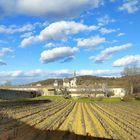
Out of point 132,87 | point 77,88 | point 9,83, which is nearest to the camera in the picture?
point 132,87

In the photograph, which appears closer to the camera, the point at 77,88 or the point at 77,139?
the point at 77,139

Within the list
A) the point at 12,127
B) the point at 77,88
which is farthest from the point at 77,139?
the point at 77,88

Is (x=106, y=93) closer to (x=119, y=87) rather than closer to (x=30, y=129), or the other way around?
(x=119, y=87)

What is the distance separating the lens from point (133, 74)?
139750 millimetres

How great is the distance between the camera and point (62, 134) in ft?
64.5

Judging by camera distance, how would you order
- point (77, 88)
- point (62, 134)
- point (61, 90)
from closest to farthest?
point (62, 134), point (61, 90), point (77, 88)

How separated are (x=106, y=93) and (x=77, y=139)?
148 meters

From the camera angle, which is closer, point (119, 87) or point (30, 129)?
point (30, 129)

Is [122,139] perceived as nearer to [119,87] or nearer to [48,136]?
[48,136]

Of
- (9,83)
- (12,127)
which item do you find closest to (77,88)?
(9,83)

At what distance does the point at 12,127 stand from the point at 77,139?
21.2ft

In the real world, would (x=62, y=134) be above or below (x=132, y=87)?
below

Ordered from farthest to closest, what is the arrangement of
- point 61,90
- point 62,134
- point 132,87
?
point 61,90
point 132,87
point 62,134

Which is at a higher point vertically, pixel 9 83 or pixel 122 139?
pixel 9 83
